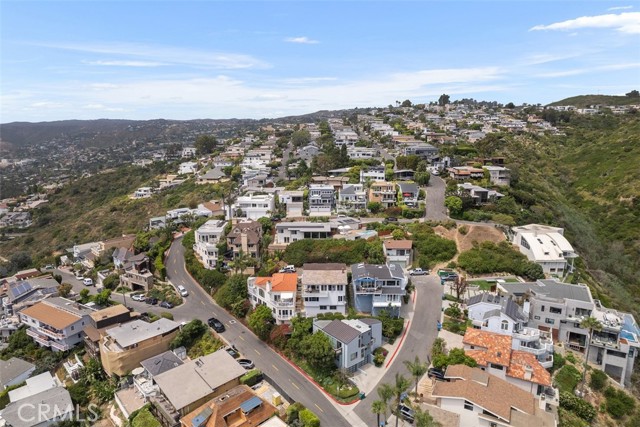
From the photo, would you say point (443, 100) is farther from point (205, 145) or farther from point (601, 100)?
point (205, 145)

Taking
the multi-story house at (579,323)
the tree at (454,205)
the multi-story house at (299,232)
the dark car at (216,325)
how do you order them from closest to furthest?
the multi-story house at (579,323) → the dark car at (216,325) → the multi-story house at (299,232) → the tree at (454,205)

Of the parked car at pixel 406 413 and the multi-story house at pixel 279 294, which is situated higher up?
the multi-story house at pixel 279 294

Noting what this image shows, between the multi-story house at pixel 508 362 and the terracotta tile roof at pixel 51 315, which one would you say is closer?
the multi-story house at pixel 508 362

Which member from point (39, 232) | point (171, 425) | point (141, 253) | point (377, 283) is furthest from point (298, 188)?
point (39, 232)

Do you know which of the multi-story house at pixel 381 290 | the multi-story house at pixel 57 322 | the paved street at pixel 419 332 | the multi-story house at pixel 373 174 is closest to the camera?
the paved street at pixel 419 332

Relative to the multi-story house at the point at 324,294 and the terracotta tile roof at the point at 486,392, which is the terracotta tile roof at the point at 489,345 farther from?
the multi-story house at the point at 324,294

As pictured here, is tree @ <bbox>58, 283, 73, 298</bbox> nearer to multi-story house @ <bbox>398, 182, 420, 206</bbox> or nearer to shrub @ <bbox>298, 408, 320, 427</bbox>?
shrub @ <bbox>298, 408, 320, 427</bbox>

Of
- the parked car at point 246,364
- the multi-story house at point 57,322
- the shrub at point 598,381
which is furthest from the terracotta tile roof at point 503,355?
the multi-story house at point 57,322
